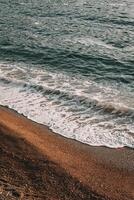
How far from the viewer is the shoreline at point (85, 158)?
858 centimetres

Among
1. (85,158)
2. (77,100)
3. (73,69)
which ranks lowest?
(73,69)

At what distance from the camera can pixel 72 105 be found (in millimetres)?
13656

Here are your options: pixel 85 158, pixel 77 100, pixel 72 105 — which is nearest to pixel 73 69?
pixel 77 100

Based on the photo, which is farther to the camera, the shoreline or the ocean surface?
the ocean surface

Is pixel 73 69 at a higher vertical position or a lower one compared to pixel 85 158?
lower

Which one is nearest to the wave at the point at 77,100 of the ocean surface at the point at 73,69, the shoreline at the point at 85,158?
the ocean surface at the point at 73,69

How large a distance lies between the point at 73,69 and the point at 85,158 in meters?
8.66

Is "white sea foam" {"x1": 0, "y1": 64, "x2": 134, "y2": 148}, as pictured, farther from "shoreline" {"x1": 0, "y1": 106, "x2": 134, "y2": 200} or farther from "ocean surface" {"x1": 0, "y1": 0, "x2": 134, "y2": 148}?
"shoreline" {"x1": 0, "y1": 106, "x2": 134, "y2": 200}

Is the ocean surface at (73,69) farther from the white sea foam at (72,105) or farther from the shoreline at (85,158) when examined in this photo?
the shoreline at (85,158)

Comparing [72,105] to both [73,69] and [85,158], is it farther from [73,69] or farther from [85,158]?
[73,69]

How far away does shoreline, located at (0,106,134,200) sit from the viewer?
8578 mm

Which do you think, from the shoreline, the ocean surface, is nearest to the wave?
the ocean surface

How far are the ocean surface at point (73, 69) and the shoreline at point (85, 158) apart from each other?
0.41 metres

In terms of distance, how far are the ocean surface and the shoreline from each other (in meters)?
0.41
